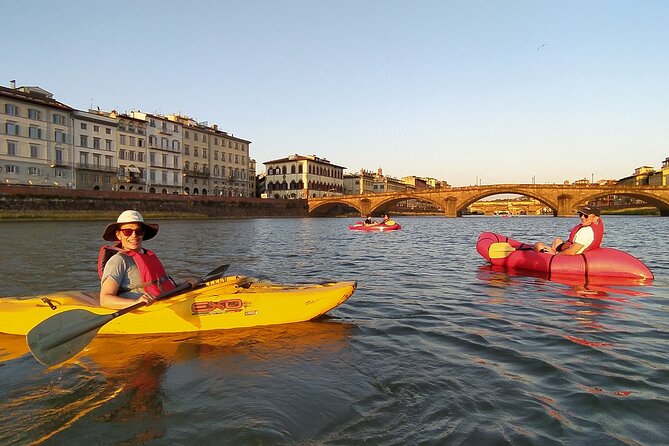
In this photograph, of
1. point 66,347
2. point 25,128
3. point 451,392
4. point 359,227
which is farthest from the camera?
point 25,128

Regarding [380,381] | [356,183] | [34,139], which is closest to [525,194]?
[356,183]

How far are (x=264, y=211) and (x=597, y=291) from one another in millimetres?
61366

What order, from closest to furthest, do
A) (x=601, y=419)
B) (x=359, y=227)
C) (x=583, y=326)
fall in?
(x=601, y=419) → (x=583, y=326) → (x=359, y=227)

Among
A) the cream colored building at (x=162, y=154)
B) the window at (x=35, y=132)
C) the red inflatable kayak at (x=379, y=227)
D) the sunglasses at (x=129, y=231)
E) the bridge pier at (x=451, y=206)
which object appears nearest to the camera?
the sunglasses at (x=129, y=231)

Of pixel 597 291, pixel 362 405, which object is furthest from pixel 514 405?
pixel 597 291

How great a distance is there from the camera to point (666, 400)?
12.2 ft

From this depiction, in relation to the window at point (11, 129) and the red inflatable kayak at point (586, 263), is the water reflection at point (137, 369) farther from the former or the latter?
the window at point (11, 129)

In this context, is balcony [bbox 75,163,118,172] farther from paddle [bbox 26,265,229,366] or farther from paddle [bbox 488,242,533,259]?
paddle [bbox 26,265,229,366]

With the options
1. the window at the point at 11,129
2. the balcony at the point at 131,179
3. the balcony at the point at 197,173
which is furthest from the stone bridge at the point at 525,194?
the window at the point at 11,129

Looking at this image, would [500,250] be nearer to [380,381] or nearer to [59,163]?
[380,381]

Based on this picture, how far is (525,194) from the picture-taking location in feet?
213

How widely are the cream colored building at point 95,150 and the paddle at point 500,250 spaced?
52938 mm

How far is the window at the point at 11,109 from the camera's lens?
143ft

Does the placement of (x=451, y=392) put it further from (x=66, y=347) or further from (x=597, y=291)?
(x=597, y=291)
